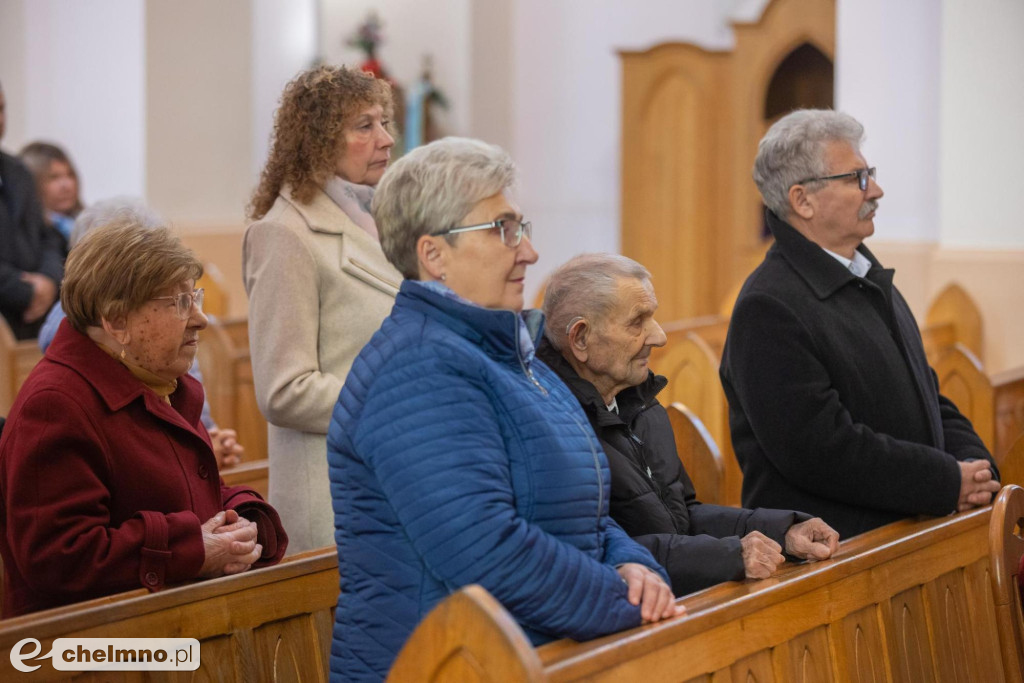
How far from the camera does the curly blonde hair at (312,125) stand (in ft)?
8.91

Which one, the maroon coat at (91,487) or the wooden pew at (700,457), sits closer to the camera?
the maroon coat at (91,487)

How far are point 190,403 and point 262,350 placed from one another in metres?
0.31

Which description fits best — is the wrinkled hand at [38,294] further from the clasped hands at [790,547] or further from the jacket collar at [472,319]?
the clasped hands at [790,547]

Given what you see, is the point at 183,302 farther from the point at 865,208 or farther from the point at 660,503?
the point at 865,208

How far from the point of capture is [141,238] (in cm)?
216

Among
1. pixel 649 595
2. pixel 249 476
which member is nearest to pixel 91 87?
pixel 249 476

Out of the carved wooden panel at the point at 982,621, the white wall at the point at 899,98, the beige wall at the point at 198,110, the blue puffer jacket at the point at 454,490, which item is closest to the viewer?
the blue puffer jacket at the point at 454,490

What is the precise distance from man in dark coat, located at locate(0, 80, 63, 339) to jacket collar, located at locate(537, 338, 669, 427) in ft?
11.7

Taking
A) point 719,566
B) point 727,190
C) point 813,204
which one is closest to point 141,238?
point 719,566

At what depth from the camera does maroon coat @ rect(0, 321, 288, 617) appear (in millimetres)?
1970

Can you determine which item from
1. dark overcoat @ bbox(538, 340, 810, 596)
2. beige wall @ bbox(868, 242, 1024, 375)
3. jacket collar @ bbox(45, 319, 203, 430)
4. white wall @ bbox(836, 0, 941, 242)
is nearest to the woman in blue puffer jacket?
dark overcoat @ bbox(538, 340, 810, 596)

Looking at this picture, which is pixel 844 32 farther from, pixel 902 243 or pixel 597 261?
pixel 597 261

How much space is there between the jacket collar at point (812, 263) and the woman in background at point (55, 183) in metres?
4.13

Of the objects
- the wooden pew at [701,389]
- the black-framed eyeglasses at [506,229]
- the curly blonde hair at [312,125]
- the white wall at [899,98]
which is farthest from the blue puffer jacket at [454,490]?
the white wall at [899,98]
